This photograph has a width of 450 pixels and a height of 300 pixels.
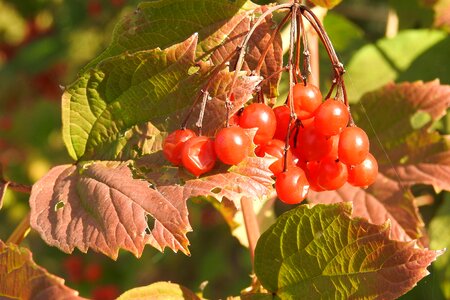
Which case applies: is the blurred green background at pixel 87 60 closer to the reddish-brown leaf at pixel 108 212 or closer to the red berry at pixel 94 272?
the red berry at pixel 94 272

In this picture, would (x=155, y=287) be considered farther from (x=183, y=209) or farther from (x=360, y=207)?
(x=360, y=207)

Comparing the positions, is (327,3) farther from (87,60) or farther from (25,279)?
(87,60)

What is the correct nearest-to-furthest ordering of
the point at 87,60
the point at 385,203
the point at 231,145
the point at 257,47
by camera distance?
the point at 231,145
the point at 257,47
the point at 385,203
the point at 87,60

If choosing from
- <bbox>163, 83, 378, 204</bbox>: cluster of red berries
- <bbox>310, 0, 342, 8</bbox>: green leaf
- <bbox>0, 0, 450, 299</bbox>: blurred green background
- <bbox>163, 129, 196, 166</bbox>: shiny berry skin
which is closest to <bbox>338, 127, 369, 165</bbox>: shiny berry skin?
<bbox>163, 83, 378, 204</bbox>: cluster of red berries

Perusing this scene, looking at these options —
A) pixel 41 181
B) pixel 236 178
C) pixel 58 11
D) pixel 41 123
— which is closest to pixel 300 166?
pixel 236 178

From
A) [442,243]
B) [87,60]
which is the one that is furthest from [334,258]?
[87,60]
